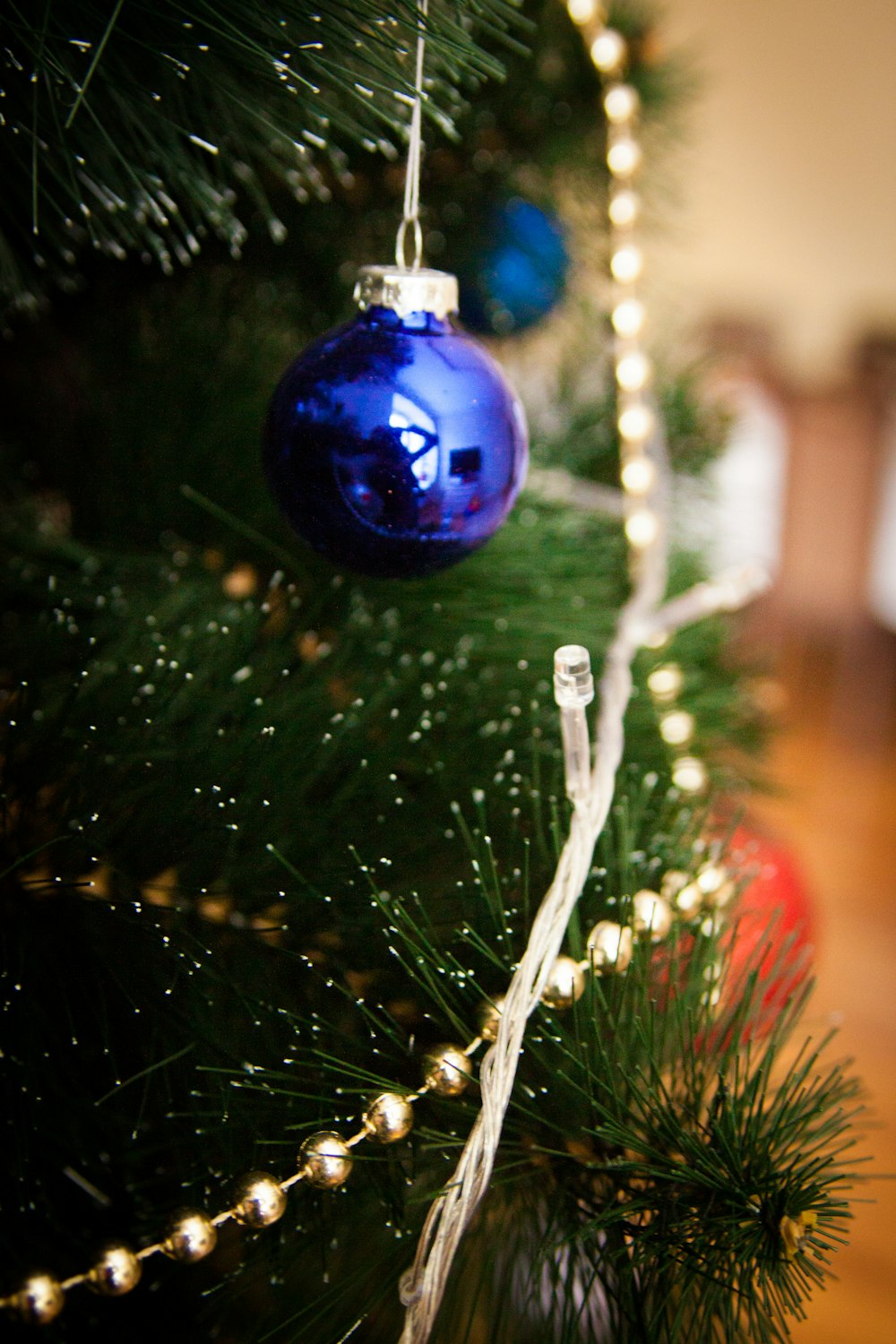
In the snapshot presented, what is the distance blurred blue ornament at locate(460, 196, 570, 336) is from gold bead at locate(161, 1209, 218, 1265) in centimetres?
46

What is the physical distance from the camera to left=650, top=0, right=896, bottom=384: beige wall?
2.07m

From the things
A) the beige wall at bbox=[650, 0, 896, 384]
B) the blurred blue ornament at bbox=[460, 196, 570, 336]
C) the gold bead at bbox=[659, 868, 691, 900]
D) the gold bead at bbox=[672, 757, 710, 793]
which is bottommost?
the gold bead at bbox=[659, 868, 691, 900]

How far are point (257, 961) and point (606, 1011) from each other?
114mm

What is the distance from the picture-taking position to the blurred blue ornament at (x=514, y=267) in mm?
531

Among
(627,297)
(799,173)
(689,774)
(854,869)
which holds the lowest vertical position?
(854,869)

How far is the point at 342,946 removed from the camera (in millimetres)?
312

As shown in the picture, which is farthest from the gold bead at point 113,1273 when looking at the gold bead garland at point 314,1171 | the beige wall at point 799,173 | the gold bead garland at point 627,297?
the beige wall at point 799,173

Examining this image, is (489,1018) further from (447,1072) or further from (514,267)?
(514,267)

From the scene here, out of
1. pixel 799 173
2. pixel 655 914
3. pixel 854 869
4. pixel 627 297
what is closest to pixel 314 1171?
pixel 655 914

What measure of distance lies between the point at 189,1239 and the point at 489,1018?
93 millimetres

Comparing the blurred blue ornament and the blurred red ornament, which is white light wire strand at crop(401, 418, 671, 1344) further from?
the blurred blue ornament

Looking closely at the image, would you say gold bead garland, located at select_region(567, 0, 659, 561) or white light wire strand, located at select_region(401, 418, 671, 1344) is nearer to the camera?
white light wire strand, located at select_region(401, 418, 671, 1344)

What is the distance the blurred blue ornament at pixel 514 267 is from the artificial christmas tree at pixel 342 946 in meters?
0.17

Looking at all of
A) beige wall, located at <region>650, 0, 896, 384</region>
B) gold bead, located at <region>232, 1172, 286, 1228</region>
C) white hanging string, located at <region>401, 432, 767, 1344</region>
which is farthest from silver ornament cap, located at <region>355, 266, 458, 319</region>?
beige wall, located at <region>650, 0, 896, 384</region>
